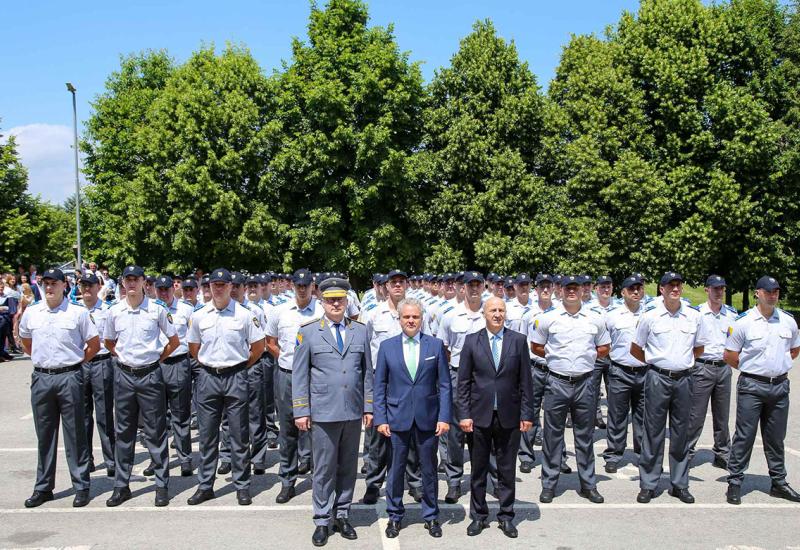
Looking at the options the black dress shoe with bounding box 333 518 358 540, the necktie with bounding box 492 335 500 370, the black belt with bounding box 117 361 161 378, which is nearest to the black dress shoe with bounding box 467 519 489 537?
the black dress shoe with bounding box 333 518 358 540

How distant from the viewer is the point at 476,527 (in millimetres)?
6316

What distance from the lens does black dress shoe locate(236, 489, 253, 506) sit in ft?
23.5

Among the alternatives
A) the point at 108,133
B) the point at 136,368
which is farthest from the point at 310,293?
the point at 108,133

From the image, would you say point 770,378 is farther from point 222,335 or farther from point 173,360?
point 173,360

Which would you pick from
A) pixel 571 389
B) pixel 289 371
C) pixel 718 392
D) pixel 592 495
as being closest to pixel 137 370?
pixel 289 371

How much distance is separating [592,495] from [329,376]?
10.4 feet

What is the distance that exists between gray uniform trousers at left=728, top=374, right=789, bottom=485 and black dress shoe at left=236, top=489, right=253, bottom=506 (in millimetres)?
5080

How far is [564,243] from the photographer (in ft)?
89.0

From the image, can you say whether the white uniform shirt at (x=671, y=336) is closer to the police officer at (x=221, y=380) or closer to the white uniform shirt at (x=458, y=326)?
the white uniform shirt at (x=458, y=326)

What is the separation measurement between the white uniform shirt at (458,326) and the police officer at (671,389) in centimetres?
200

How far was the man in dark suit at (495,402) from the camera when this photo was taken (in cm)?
643

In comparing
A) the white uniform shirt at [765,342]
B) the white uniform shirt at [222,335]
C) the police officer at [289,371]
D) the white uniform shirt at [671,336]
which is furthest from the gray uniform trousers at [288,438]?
the white uniform shirt at [765,342]

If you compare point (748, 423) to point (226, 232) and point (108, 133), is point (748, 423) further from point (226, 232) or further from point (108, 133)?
point (108, 133)

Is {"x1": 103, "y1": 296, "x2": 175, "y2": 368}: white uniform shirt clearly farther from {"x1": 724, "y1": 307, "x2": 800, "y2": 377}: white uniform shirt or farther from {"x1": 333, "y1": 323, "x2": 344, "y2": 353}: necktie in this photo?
{"x1": 724, "y1": 307, "x2": 800, "y2": 377}: white uniform shirt
